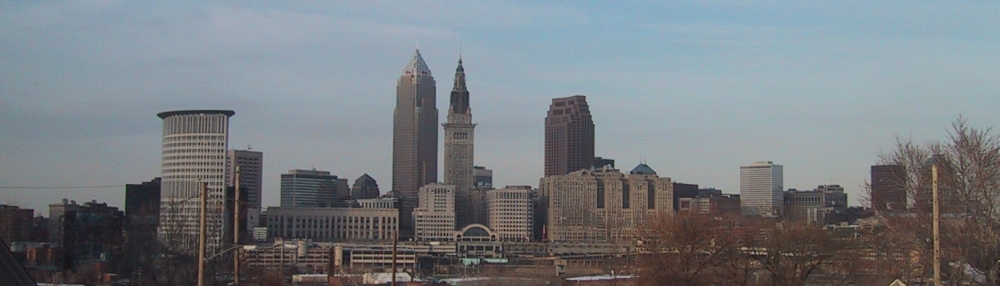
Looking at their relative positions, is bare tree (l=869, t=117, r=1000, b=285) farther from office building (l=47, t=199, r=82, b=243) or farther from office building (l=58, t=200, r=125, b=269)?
office building (l=47, t=199, r=82, b=243)

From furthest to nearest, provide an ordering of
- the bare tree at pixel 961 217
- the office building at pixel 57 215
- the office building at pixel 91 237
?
the office building at pixel 57 215, the office building at pixel 91 237, the bare tree at pixel 961 217

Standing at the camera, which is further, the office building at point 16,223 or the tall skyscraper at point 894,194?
the office building at point 16,223

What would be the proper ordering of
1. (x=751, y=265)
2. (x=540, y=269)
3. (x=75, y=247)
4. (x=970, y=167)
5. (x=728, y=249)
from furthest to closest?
(x=540, y=269) < (x=75, y=247) < (x=751, y=265) < (x=728, y=249) < (x=970, y=167)

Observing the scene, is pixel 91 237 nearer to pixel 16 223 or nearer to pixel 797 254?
pixel 16 223

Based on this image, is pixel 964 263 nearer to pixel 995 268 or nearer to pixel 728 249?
pixel 995 268

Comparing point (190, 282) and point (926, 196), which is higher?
point (926, 196)

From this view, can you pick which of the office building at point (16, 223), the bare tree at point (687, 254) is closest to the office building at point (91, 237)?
the office building at point (16, 223)

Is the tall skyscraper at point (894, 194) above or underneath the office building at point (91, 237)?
above

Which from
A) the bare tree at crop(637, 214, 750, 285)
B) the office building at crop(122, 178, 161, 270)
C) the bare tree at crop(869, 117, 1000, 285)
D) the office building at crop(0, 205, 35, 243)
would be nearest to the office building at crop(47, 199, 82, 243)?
the office building at crop(0, 205, 35, 243)

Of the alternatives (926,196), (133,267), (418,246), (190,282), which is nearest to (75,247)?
(133,267)

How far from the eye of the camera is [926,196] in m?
26.8

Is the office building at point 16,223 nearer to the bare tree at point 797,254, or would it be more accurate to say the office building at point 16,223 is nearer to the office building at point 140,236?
the office building at point 140,236

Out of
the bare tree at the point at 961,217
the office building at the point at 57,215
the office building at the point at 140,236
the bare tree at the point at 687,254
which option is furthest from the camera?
the office building at the point at 57,215

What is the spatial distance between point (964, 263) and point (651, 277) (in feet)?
52.7
